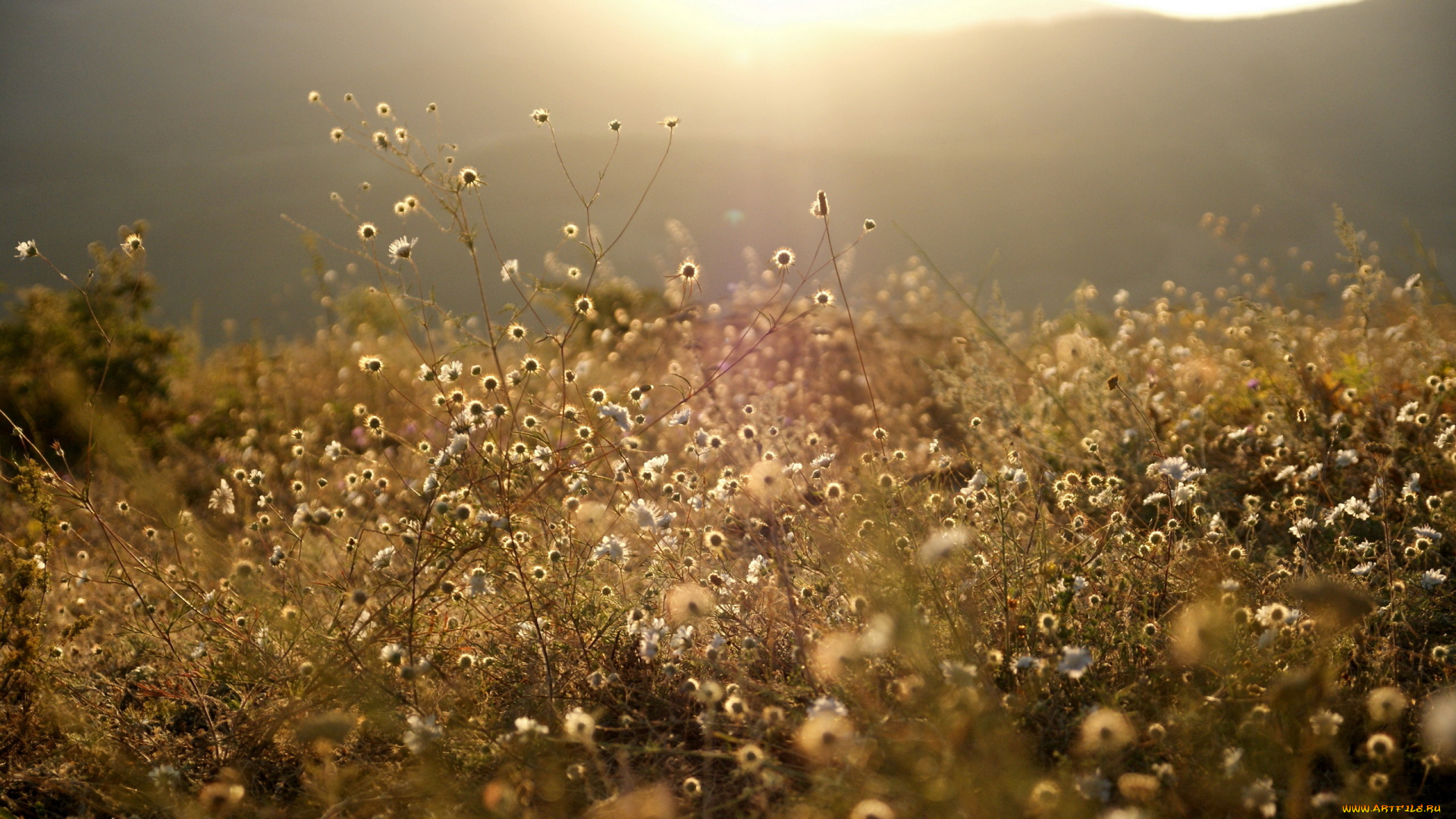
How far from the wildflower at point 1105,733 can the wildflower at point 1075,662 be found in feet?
0.25

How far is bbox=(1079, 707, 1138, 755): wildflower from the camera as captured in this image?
134 centimetres

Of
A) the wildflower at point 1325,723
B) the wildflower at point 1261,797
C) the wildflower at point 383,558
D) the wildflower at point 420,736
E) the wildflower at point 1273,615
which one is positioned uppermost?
the wildflower at point 1273,615

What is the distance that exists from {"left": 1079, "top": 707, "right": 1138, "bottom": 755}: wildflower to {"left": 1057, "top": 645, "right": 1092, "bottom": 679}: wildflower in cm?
7

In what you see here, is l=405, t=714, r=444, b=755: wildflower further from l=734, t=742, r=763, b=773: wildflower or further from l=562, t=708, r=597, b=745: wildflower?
l=734, t=742, r=763, b=773: wildflower

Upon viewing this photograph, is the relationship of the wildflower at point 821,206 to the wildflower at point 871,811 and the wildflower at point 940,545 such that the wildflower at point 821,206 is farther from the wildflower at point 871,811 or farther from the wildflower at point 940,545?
the wildflower at point 871,811

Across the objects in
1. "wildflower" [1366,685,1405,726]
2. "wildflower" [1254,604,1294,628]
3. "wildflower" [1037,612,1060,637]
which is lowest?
"wildflower" [1037,612,1060,637]

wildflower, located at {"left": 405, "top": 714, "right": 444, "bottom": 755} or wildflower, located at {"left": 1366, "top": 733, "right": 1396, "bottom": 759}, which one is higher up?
wildflower, located at {"left": 1366, "top": 733, "right": 1396, "bottom": 759}

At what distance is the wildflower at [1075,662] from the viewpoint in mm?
1482

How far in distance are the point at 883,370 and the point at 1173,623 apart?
297cm

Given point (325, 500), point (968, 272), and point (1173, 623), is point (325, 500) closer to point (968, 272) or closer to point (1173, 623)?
point (1173, 623)

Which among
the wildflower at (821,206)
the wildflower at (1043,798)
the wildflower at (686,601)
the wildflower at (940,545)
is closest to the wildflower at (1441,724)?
the wildflower at (1043,798)

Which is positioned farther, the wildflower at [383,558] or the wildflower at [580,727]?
the wildflower at [383,558]

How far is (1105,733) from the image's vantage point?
136 centimetres

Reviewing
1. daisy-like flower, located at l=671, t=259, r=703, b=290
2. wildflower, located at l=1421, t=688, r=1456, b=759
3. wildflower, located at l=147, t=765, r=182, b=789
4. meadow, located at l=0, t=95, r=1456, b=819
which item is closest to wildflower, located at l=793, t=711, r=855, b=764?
meadow, located at l=0, t=95, r=1456, b=819
